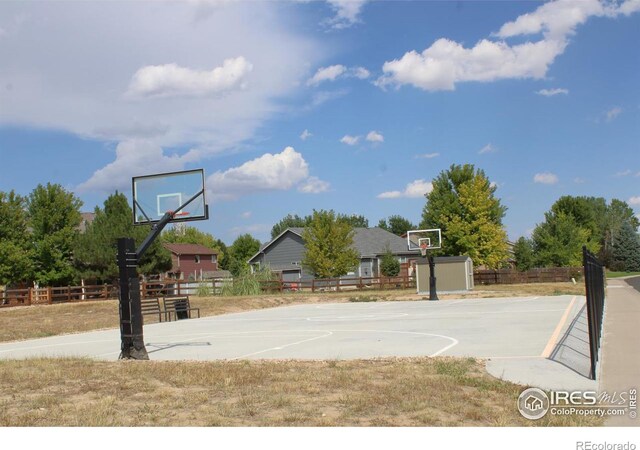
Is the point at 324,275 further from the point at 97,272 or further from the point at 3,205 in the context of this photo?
the point at 3,205

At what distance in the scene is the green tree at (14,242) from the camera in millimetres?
41938

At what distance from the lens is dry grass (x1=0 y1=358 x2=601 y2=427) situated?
7027mm

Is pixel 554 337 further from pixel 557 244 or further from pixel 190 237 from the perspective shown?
pixel 190 237

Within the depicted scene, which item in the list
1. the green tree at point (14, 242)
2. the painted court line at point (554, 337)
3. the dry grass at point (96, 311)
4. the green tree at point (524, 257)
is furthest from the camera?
the green tree at point (524, 257)

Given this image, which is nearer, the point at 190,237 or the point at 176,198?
the point at 176,198

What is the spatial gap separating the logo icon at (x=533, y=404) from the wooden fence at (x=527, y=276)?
4326cm

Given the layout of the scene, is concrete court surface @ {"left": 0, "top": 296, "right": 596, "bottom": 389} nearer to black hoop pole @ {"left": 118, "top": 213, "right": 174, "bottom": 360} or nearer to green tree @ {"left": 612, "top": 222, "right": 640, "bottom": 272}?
black hoop pole @ {"left": 118, "top": 213, "right": 174, "bottom": 360}

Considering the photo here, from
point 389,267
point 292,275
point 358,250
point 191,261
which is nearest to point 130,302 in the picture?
point 389,267

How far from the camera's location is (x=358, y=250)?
66625 millimetres

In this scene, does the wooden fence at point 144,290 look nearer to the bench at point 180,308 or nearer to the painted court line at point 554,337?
the bench at point 180,308

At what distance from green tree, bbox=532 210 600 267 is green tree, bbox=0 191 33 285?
44.6 meters

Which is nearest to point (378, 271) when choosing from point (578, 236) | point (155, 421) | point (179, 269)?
point (578, 236)

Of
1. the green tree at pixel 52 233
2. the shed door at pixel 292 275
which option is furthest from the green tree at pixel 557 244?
the green tree at pixel 52 233

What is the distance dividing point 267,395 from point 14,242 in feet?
132
